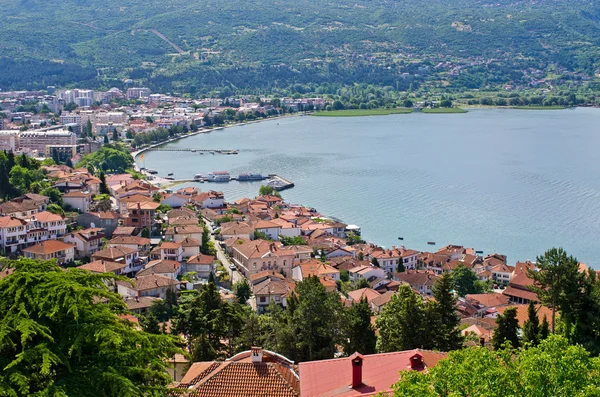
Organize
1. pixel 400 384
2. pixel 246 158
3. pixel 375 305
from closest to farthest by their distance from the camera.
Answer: pixel 400 384, pixel 375 305, pixel 246 158

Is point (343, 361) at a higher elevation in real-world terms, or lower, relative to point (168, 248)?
higher

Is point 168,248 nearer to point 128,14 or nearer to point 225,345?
point 225,345

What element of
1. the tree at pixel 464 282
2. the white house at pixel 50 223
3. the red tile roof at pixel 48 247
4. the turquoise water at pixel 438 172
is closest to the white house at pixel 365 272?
the tree at pixel 464 282

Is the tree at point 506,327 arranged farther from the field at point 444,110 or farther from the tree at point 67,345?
the field at point 444,110

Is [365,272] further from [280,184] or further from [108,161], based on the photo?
[108,161]

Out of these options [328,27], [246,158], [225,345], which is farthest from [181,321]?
[328,27]

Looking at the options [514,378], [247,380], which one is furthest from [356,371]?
[514,378]

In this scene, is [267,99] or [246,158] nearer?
[246,158]
